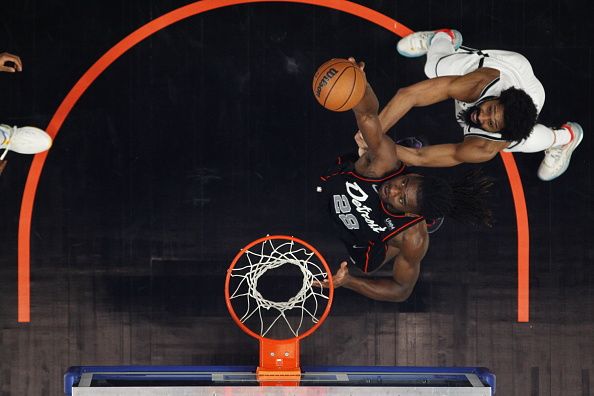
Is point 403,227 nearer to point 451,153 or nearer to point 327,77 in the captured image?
point 451,153

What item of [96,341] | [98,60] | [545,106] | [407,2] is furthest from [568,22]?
[96,341]

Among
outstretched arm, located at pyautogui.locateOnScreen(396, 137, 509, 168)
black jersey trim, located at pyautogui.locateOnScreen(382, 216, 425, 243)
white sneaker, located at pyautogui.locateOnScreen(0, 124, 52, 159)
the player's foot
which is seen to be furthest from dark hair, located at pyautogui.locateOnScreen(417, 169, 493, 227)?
white sneaker, located at pyautogui.locateOnScreen(0, 124, 52, 159)

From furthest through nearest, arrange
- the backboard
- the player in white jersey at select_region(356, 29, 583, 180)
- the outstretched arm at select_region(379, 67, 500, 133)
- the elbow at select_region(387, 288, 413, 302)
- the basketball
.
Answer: the elbow at select_region(387, 288, 413, 302), the outstretched arm at select_region(379, 67, 500, 133), the player in white jersey at select_region(356, 29, 583, 180), the backboard, the basketball

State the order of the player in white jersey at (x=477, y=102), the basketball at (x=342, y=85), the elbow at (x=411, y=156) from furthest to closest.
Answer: the elbow at (x=411, y=156) → the player in white jersey at (x=477, y=102) → the basketball at (x=342, y=85)

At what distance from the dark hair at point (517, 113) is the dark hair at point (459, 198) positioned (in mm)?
508

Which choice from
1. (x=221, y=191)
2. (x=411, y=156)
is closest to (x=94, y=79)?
(x=221, y=191)

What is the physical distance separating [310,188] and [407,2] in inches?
69.1

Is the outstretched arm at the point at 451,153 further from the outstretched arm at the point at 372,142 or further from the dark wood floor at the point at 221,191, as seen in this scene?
the outstretched arm at the point at 372,142

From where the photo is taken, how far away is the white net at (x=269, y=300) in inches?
234

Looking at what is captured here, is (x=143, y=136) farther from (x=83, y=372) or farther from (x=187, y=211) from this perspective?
(x=83, y=372)

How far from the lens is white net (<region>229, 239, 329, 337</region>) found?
5934 mm

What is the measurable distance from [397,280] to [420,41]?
6.45 ft

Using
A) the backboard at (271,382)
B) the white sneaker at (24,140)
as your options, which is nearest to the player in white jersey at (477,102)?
the backboard at (271,382)

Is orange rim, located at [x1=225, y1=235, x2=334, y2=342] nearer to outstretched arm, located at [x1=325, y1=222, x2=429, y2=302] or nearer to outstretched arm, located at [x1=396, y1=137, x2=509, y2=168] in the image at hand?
→ outstretched arm, located at [x1=325, y1=222, x2=429, y2=302]
